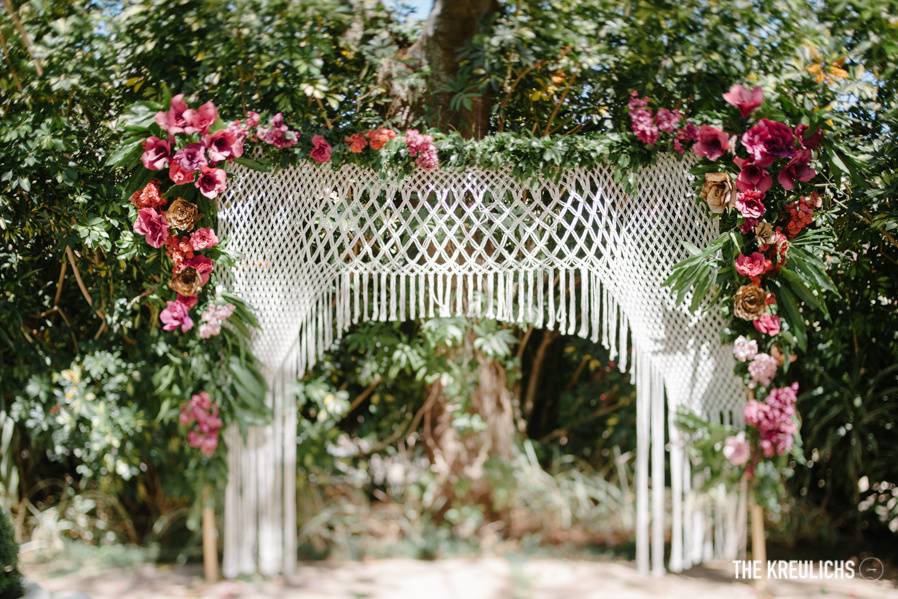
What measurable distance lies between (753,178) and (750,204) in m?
0.08

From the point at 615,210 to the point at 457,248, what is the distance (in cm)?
54

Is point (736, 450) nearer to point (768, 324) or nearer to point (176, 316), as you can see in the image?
point (768, 324)

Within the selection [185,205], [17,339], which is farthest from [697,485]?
[17,339]

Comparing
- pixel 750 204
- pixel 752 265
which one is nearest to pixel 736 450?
pixel 752 265

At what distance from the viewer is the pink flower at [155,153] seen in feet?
7.45

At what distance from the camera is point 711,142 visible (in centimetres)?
232

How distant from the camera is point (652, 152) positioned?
7.82 ft

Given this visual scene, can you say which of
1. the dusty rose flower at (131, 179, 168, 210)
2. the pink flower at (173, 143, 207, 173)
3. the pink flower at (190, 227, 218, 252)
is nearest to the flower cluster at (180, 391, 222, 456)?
the pink flower at (190, 227, 218, 252)

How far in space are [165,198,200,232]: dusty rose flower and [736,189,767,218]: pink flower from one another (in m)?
1.74

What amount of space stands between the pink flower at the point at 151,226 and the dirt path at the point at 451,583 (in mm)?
1516

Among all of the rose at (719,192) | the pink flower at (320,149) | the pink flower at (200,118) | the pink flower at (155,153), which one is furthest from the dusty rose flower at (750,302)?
the pink flower at (155,153)

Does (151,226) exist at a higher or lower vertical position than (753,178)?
lower

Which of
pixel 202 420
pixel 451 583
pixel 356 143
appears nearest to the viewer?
pixel 356 143

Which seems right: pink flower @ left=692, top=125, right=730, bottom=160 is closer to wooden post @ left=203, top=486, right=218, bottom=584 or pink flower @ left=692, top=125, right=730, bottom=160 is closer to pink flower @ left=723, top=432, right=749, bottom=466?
pink flower @ left=723, top=432, right=749, bottom=466
